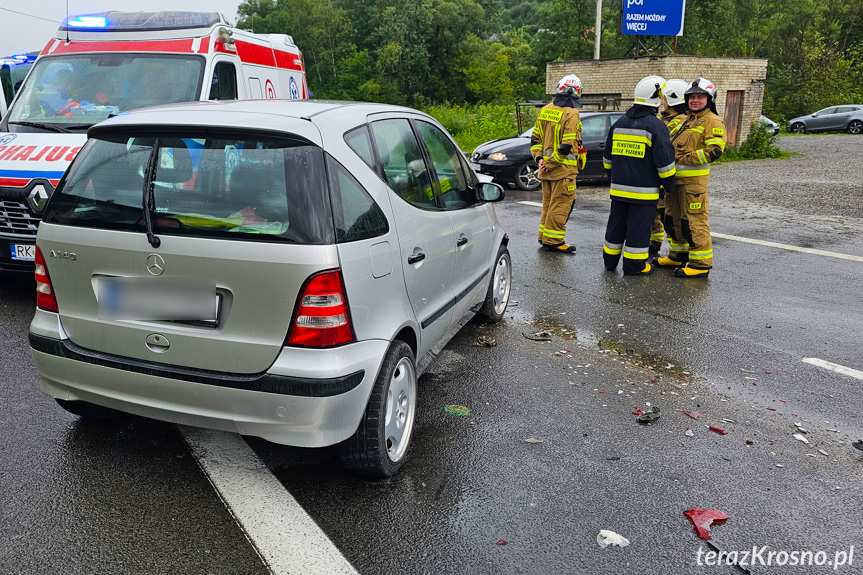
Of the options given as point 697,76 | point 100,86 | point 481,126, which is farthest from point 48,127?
point 481,126

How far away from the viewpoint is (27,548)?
9.22 feet

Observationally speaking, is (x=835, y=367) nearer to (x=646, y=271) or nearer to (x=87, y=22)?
(x=646, y=271)

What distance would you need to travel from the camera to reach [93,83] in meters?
6.89

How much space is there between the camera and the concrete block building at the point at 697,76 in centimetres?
2091

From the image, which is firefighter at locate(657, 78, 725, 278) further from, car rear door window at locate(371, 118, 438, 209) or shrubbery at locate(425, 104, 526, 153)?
shrubbery at locate(425, 104, 526, 153)

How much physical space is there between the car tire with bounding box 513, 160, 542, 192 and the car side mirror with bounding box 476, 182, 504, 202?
9622 mm

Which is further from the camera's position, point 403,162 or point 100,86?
point 100,86

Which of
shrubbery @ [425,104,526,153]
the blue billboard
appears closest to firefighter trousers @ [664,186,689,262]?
the blue billboard

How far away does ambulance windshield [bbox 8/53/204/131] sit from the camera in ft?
22.0

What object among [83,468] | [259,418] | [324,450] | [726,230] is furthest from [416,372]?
[726,230]

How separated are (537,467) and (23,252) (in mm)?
4730

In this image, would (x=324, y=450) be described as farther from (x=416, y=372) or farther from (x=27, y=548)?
(x=27, y=548)

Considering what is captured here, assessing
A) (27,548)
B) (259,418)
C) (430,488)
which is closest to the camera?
(27,548)

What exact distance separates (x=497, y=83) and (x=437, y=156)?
7703 centimetres
